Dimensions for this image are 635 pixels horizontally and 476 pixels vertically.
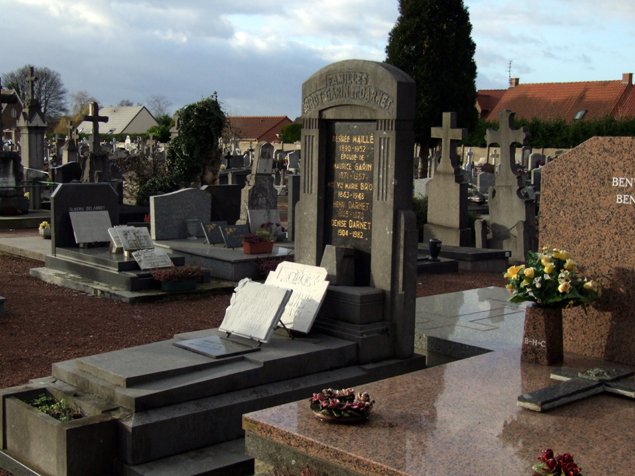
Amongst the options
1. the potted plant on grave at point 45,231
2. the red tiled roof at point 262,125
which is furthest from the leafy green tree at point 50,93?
the potted plant on grave at point 45,231

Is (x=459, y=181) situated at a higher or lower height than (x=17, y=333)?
higher

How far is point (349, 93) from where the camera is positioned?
6.46 m

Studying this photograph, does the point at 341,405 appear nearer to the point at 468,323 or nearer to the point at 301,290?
the point at 301,290

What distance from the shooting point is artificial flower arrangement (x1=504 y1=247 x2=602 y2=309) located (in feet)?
17.7

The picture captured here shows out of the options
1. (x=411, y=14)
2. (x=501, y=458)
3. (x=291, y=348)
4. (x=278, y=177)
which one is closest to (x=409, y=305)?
(x=291, y=348)

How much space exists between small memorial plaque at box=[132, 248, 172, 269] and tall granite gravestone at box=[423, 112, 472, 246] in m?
6.39

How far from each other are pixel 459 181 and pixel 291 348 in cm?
926

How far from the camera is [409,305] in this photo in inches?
249

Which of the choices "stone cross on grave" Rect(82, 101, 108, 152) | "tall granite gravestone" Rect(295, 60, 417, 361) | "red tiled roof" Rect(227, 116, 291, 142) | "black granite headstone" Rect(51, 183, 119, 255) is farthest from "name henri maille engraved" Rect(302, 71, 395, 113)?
"red tiled roof" Rect(227, 116, 291, 142)

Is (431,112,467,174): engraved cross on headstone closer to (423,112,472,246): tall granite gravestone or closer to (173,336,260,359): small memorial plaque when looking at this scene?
(423,112,472,246): tall granite gravestone

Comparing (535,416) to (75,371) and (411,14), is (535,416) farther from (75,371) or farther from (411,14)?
(411,14)

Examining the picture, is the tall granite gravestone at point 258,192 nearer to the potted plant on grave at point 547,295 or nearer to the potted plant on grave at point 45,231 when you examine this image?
the potted plant on grave at point 45,231

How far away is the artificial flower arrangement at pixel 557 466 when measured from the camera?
307cm

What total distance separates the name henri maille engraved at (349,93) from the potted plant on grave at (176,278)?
3734mm
